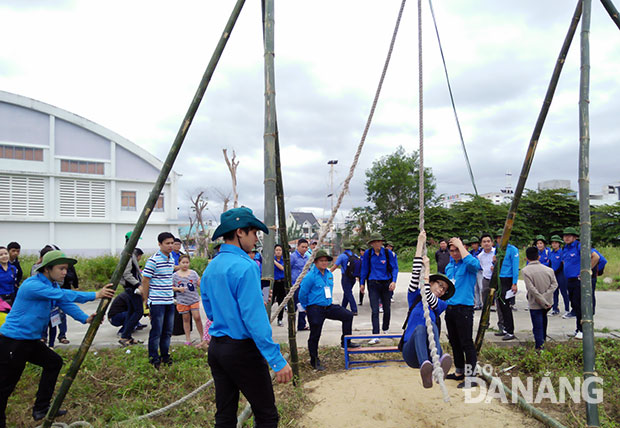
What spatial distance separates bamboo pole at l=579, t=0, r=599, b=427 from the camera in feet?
10.8

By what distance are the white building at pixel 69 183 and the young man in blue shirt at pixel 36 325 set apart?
22407 mm

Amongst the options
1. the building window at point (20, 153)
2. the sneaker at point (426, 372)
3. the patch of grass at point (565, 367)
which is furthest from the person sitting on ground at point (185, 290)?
the building window at point (20, 153)

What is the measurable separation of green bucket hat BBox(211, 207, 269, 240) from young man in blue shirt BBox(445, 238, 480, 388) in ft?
9.39

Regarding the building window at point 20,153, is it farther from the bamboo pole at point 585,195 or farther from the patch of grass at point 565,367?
the bamboo pole at point 585,195

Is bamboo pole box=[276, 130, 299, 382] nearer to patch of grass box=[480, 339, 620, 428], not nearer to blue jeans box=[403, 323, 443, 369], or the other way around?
blue jeans box=[403, 323, 443, 369]

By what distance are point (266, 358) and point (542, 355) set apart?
4.44 m

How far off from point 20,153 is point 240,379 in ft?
84.0

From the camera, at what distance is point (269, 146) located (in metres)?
3.51

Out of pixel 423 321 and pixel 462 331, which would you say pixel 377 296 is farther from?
pixel 423 321

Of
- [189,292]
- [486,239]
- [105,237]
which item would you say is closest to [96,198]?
[105,237]

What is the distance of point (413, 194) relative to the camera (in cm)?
2939

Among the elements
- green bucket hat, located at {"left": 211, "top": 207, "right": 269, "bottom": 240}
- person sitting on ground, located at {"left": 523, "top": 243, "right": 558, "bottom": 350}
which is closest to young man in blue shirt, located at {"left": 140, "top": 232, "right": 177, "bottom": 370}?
green bucket hat, located at {"left": 211, "top": 207, "right": 269, "bottom": 240}

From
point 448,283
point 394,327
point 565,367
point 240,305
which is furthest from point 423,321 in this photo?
point 394,327

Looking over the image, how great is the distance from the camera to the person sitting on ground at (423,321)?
3558 millimetres
